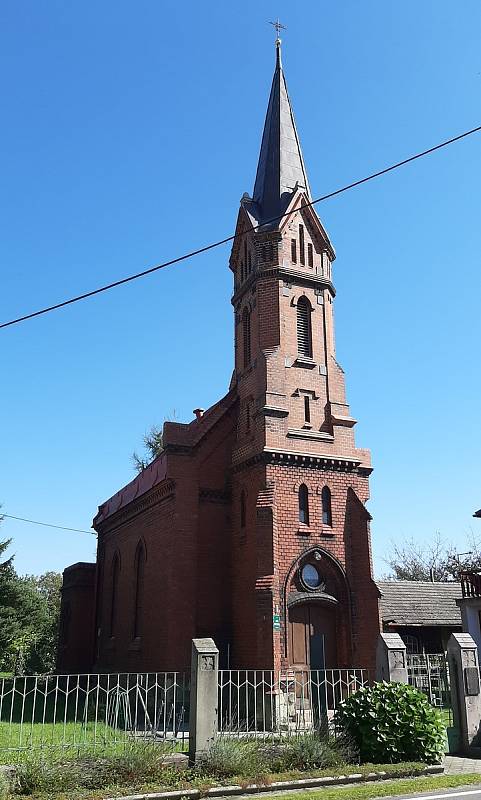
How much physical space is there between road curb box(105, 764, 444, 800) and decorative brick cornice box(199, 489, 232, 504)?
12.2 m

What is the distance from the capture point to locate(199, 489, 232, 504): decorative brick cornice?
23.8 meters

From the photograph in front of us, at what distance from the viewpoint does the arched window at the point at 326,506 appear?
22.4 m

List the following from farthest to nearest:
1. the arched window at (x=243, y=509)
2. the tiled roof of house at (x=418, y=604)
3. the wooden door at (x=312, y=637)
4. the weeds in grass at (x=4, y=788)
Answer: the tiled roof of house at (x=418, y=604) → the arched window at (x=243, y=509) → the wooden door at (x=312, y=637) → the weeds in grass at (x=4, y=788)

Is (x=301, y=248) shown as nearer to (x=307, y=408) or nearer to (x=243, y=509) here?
(x=307, y=408)

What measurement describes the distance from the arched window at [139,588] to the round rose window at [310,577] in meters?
7.95

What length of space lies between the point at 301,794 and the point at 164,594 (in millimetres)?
12944

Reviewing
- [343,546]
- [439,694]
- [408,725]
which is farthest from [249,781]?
[343,546]

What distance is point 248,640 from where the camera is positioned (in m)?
20.9

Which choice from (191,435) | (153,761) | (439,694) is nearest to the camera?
(153,761)

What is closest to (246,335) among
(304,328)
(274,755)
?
(304,328)

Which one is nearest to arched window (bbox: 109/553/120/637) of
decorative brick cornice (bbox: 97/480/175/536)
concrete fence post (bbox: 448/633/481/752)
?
decorative brick cornice (bbox: 97/480/175/536)

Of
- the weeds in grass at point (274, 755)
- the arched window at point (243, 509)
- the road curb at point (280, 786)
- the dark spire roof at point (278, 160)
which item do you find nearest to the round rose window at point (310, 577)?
the arched window at point (243, 509)

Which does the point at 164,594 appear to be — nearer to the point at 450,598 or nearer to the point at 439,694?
the point at 439,694

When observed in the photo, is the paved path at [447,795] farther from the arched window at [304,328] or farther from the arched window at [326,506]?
the arched window at [304,328]
